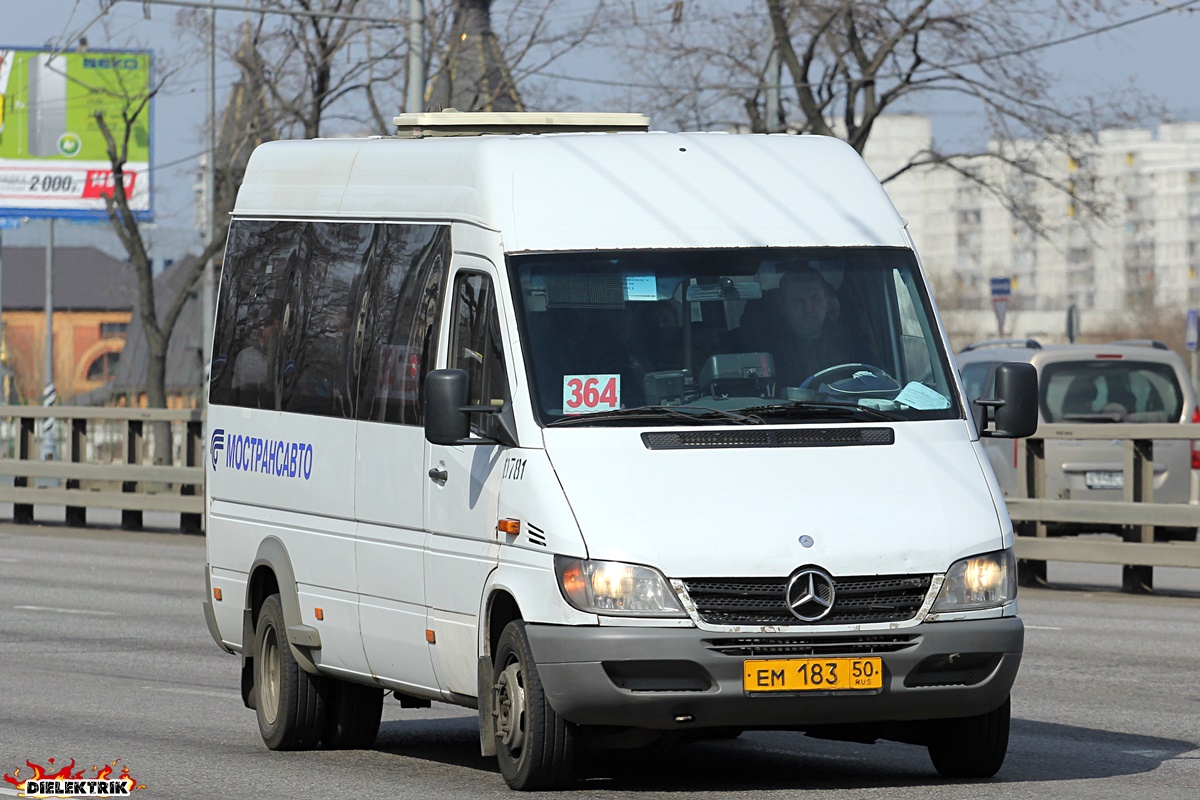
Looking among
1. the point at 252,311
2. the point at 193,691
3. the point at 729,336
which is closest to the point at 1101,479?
the point at 193,691

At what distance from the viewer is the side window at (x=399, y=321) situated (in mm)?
9008

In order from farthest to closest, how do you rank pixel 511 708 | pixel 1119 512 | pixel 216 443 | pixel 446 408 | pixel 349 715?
pixel 1119 512
pixel 216 443
pixel 349 715
pixel 446 408
pixel 511 708

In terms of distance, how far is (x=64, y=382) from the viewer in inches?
3757

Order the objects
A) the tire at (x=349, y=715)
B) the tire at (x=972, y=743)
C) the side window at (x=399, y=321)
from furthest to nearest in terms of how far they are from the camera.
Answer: the tire at (x=349, y=715), the side window at (x=399, y=321), the tire at (x=972, y=743)

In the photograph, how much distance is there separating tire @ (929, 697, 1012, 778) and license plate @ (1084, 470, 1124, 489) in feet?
41.2

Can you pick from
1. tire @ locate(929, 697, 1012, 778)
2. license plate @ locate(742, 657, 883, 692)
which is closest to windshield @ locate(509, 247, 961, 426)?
license plate @ locate(742, 657, 883, 692)

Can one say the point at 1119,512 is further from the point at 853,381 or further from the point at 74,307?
the point at 74,307

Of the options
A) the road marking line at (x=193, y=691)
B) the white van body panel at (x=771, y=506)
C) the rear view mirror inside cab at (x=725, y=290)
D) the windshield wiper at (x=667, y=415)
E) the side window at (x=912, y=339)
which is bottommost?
the road marking line at (x=193, y=691)

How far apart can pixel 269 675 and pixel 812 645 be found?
3.40m

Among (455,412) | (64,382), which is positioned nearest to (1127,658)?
(455,412)

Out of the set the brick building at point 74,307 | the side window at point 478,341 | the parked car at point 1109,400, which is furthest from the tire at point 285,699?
the brick building at point 74,307

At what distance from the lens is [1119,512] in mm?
17578

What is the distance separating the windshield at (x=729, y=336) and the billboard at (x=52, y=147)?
47.3 m

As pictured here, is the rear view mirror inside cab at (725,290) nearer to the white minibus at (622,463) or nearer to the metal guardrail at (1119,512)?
the white minibus at (622,463)
